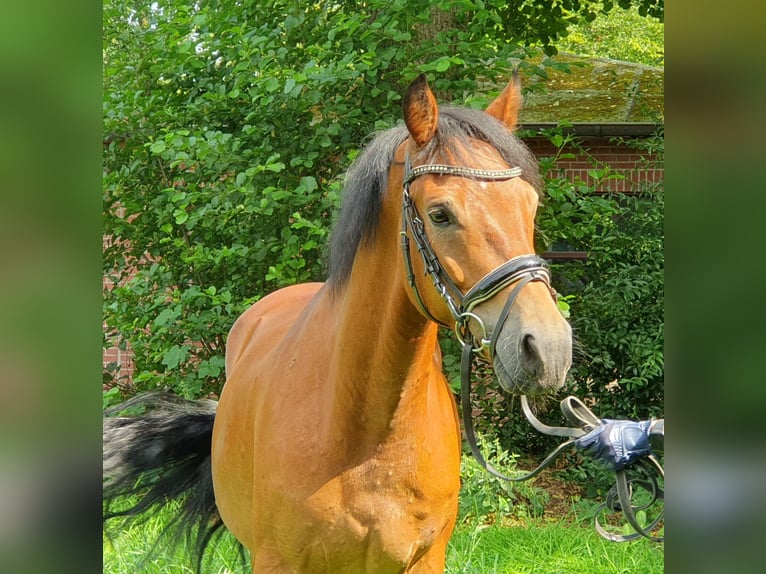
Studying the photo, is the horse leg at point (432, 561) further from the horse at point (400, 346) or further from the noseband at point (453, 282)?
the noseband at point (453, 282)

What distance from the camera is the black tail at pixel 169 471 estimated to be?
12.4ft

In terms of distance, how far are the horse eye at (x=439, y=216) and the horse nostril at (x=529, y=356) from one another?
38 centimetres

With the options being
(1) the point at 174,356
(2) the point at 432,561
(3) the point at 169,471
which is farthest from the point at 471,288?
(1) the point at 174,356

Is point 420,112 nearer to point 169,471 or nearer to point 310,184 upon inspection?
point 169,471

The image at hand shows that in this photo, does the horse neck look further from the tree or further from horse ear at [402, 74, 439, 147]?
the tree

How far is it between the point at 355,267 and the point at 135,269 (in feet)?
14.3

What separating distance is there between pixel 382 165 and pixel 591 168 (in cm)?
529

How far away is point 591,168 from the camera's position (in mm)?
7102

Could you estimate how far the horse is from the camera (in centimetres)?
181

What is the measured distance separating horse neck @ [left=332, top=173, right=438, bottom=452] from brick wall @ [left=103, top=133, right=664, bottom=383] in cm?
394

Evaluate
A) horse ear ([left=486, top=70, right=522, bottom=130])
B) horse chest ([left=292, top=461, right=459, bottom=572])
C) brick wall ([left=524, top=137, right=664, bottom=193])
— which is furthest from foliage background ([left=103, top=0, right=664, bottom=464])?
horse chest ([left=292, top=461, right=459, bottom=572])
